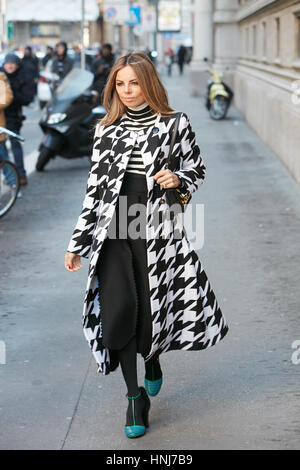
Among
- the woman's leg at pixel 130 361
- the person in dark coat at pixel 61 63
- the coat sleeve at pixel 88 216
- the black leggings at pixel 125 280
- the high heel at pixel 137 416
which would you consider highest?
the person in dark coat at pixel 61 63

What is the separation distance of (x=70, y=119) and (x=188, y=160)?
9.26 m

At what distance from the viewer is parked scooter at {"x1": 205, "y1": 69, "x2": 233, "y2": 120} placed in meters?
20.7

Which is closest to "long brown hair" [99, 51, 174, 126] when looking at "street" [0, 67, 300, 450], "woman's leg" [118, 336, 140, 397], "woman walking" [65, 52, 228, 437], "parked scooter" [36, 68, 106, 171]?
"woman walking" [65, 52, 228, 437]

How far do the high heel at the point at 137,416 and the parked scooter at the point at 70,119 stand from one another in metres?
9.01

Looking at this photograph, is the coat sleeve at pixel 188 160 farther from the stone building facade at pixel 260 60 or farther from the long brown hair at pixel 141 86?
the stone building facade at pixel 260 60

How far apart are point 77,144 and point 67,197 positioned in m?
2.50

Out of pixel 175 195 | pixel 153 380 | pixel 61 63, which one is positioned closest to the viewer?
pixel 175 195

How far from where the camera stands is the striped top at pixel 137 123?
396 cm

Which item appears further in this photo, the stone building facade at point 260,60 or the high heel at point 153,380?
the stone building facade at point 260,60

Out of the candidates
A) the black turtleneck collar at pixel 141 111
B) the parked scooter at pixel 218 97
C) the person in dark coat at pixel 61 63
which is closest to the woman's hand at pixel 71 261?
the black turtleneck collar at pixel 141 111

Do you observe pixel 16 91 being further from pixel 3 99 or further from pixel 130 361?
pixel 130 361

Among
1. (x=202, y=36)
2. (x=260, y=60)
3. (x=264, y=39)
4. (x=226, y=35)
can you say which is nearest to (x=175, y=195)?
(x=264, y=39)

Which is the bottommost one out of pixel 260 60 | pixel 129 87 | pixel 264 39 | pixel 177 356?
pixel 177 356

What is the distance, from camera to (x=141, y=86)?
12.7 feet
